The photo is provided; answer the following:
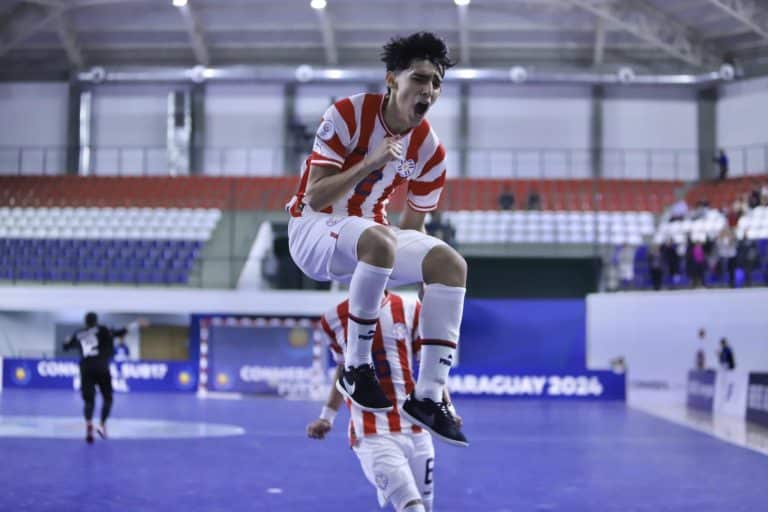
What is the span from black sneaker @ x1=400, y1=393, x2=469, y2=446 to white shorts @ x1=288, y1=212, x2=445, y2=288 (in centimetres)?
57

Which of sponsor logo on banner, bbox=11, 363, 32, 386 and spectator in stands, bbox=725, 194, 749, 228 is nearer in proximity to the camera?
spectator in stands, bbox=725, 194, 749, 228

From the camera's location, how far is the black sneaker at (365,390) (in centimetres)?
453

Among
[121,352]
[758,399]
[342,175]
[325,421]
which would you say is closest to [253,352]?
[121,352]

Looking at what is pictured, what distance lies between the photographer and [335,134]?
4.60 m

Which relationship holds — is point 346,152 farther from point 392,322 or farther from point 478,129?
point 478,129

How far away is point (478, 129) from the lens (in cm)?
3538

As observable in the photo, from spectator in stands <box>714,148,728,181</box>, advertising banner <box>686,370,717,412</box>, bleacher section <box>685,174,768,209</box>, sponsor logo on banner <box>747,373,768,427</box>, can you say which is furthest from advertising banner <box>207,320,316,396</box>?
spectator in stands <box>714,148,728,181</box>

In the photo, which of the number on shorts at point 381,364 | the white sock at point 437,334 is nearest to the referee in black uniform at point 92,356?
the number on shorts at point 381,364

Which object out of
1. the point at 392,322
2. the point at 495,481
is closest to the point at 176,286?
the point at 495,481

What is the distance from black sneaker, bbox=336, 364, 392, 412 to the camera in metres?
4.53

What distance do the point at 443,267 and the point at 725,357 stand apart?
19.0 m

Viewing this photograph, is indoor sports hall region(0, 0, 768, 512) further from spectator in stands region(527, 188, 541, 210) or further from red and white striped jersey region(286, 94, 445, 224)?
spectator in stands region(527, 188, 541, 210)

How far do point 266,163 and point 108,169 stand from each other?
5.65m

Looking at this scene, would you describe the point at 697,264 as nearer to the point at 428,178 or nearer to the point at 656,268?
the point at 656,268
